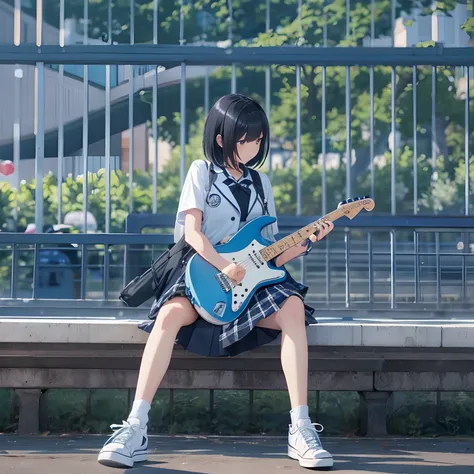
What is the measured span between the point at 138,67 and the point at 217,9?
1.20m

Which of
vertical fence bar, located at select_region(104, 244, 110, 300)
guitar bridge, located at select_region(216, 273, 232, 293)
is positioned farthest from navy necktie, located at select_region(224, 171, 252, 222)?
vertical fence bar, located at select_region(104, 244, 110, 300)

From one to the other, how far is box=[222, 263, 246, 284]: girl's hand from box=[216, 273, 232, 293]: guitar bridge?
0.16ft

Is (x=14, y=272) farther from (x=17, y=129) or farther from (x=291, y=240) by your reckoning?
(x=291, y=240)

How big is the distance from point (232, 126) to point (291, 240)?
53 centimetres

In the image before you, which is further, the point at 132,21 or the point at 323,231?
the point at 132,21

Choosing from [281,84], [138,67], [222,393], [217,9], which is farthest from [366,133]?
[222,393]

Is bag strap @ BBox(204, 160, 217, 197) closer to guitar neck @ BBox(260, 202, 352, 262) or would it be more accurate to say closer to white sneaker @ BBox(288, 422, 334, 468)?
guitar neck @ BBox(260, 202, 352, 262)

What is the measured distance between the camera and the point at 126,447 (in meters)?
4.45

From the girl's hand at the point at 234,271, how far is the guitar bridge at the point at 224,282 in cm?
5

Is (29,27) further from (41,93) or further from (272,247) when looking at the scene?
(272,247)

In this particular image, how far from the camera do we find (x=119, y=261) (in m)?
6.44

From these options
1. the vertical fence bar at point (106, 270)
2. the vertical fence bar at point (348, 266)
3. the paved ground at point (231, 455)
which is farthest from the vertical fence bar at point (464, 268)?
the vertical fence bar at point (106, 270)

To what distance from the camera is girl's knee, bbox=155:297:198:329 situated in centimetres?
470

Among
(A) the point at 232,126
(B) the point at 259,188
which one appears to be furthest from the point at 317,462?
(A) the point at 232,126
